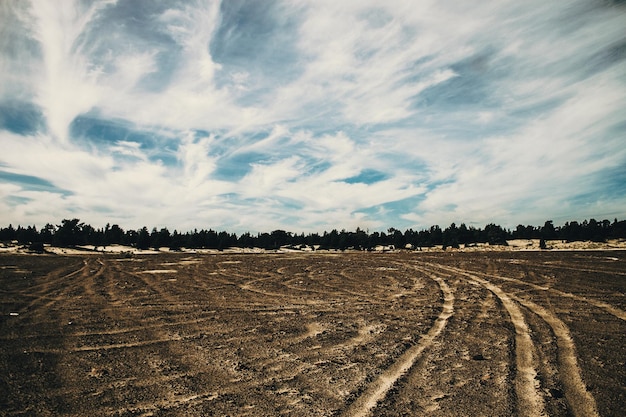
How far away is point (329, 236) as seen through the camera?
9569 cm

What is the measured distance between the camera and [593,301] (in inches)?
508

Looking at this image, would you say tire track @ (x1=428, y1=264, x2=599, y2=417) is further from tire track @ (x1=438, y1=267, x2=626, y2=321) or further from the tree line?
the tree line

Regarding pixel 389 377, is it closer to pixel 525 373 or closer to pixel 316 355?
pixel 316 355

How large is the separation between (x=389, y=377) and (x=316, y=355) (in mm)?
1836

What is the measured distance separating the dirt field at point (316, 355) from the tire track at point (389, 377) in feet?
0.10

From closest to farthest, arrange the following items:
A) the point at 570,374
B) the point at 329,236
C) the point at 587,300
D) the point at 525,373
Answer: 1. the point at 570,374
2. the point at 525,373
3. the point at 587,300
4. the point at 329,236

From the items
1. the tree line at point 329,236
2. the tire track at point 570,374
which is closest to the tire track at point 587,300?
the tire track at point 570,374

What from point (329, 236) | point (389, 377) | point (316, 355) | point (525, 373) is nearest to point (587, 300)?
point (525, 373)

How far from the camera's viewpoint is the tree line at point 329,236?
68.8 metres

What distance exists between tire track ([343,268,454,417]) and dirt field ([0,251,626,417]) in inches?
1.2

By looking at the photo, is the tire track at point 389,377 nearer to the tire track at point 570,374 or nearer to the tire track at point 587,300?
the tire track at point 570,374

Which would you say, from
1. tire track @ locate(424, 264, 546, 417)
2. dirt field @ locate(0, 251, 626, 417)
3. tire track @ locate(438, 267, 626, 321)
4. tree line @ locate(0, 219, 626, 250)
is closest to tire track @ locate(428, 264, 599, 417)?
dirt field @ locate(0, 251, 626, 417)

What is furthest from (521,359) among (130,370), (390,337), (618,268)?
(618,268)

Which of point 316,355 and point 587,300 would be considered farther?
point 587,300
